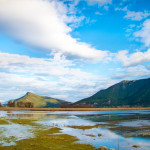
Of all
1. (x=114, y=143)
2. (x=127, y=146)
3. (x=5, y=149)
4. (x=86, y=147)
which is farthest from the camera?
(x=114, y=143)

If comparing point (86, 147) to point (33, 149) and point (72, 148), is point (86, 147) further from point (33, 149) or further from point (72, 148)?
point (33, 149)

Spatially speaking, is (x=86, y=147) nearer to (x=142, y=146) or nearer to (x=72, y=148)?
(x=72, y=148)

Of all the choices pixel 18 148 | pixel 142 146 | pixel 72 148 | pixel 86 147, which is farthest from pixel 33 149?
pixel 142 146

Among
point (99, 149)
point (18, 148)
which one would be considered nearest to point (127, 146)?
point (99, 149)

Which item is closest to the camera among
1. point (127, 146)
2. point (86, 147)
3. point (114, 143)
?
point (86, 147)

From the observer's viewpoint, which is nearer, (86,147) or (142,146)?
(86,147)

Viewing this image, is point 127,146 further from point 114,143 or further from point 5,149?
point 5,149

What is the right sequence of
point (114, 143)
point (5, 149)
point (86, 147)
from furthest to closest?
point (114, 143), point (86, 147), point (5, 149)

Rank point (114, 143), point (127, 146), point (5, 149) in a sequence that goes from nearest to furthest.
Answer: point (5, 149)
point (127, 146)
point (114, 143)

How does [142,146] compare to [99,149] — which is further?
[142,146]

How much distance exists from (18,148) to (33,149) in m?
2.75

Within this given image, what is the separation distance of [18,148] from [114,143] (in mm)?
19704

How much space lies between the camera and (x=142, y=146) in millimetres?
33219

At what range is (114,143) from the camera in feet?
118
